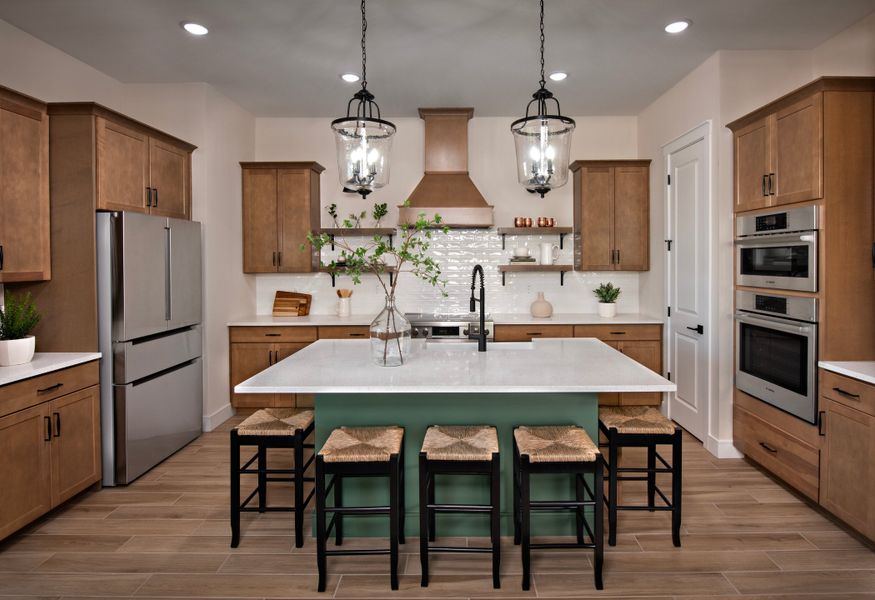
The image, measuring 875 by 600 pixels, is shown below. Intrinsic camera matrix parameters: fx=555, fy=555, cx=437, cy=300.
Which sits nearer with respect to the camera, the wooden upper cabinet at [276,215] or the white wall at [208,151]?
the white wall at [208,151]

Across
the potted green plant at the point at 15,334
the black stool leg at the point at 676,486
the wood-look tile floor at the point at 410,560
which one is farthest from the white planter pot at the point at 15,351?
the black stool leg at the point at 676,486

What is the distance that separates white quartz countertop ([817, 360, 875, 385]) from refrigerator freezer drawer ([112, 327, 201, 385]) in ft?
13.2

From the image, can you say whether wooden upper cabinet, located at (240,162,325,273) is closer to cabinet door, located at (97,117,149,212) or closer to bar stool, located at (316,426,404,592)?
cabinet door, located at (97,117,149,212)

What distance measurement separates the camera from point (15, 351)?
2969mm

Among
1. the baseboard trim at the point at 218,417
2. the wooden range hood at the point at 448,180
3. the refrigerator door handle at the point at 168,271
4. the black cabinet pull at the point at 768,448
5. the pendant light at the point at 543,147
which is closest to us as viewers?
the pendant light at the point at 543,147

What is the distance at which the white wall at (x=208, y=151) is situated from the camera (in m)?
4.14

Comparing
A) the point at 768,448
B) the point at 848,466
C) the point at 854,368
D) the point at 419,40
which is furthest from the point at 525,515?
the point at 419,40

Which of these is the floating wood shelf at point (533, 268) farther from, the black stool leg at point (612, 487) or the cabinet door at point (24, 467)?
the cabinet door at point (24, 467)

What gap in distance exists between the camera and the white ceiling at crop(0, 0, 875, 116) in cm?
332

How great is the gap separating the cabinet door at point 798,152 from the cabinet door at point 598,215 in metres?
2.07

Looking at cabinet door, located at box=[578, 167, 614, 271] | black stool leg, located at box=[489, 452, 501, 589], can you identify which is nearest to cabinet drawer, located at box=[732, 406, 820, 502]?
black stool leg, located at box=[489, 452, 501, 589]

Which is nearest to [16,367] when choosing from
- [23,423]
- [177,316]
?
[23,423]

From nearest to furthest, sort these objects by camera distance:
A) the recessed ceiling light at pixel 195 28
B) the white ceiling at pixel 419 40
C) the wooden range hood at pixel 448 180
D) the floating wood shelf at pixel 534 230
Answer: the white ceiling at pixel 419 40 → the recessed ceiling light at pixel 195 28 → the wooden range hood at pixel 448 180 → the floating wood shelf at pixel 534 230

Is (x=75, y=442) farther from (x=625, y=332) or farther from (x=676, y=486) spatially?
(x=625, y=332)
